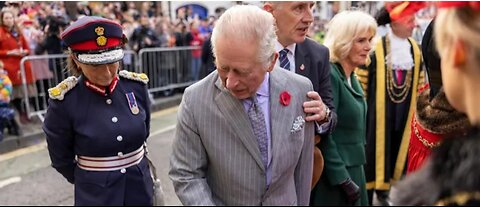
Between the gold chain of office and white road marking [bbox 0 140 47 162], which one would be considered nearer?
the gold chain of office

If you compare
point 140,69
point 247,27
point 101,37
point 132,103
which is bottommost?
point 140,69

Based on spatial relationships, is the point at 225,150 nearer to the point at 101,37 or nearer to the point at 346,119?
the point at 101,37

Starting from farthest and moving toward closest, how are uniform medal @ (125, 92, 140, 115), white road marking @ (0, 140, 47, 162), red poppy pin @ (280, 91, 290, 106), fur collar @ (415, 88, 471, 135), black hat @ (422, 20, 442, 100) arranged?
1. white road marking @ (0, 140, 47, 162)
2. uniform medal @ (125, 92, 140, 115)
3. black hat @ (422, 20, 442, 100)
4. fur collar @ (415, 88, 471, 135)
5. red poppy pin @ (280, 91, 290, 106)

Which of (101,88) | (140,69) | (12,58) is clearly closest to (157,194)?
(101,88)

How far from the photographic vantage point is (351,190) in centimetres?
260

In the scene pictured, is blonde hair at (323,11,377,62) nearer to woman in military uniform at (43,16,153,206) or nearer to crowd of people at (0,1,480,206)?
crowd of people at (0,1,480,206)

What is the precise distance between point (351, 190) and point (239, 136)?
3.95ft

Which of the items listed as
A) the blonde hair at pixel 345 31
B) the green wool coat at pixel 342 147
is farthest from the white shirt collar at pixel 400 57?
the green wool coat at pixel 342 147

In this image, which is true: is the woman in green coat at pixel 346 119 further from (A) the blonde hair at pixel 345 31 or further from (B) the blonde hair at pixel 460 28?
(B) the blonde hair at pixel 460 28

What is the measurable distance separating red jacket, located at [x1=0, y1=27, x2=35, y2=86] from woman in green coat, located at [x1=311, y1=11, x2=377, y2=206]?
4.87m

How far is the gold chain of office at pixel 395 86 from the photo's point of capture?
3.80 metres

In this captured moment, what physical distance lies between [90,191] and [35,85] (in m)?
5.13

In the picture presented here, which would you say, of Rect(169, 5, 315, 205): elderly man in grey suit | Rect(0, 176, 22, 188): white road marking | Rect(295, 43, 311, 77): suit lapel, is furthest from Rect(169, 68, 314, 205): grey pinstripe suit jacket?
Rect(0, 176, 22, 188): white road marking

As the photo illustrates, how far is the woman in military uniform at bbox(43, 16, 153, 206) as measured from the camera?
2.31 m
